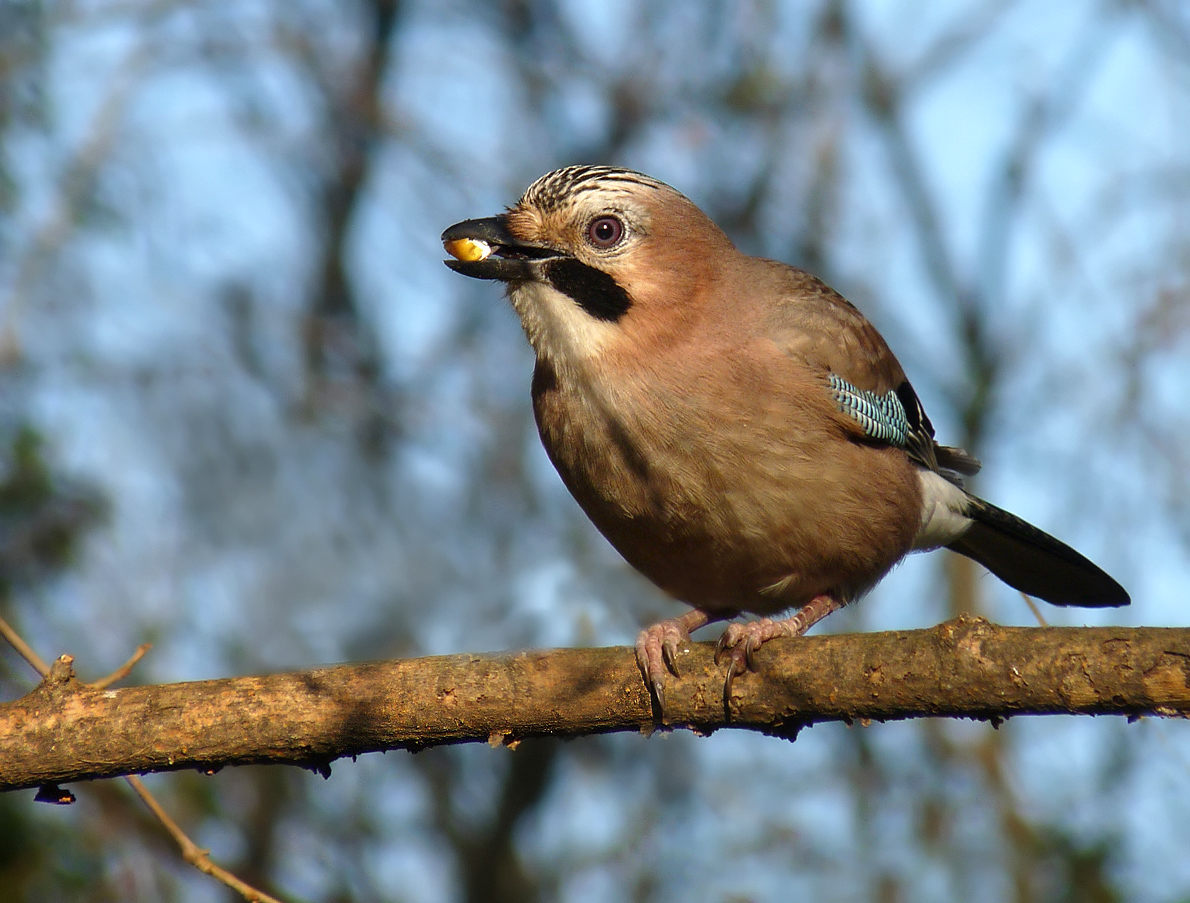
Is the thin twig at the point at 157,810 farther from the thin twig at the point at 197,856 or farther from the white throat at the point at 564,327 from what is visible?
the white throat at the point at 564,327

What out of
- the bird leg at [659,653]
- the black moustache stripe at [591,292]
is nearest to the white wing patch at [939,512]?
the black moustache stripe at [591,292]

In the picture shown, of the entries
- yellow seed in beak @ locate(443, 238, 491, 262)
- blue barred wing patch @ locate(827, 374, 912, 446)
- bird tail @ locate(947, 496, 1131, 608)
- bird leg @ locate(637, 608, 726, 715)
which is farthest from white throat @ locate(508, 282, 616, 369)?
bird tail @ locate(947, 496, 1131, 608)

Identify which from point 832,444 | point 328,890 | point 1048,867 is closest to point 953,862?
point 1048,867

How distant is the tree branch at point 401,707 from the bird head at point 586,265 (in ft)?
5.98

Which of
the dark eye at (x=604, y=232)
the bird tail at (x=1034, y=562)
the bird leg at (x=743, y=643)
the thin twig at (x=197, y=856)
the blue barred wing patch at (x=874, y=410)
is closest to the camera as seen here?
the thin twig at (x=197, y=856)

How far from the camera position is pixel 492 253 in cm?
602

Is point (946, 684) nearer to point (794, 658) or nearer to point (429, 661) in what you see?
point (794, 658)

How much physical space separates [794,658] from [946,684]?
0.61 metres

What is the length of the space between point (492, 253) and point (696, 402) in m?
1.29

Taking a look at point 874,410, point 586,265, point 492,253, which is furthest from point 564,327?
point 874,410

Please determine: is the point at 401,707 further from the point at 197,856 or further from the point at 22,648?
the point at 22,648

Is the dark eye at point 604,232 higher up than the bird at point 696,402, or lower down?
higher up

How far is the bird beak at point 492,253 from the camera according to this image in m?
5.94

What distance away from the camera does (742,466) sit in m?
5.58
